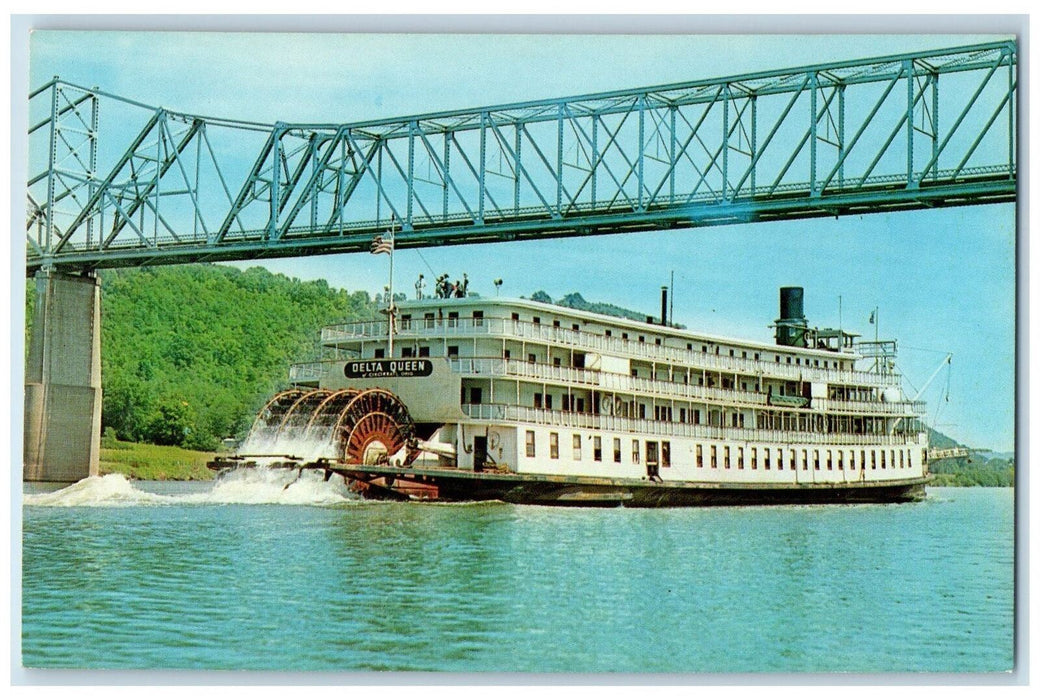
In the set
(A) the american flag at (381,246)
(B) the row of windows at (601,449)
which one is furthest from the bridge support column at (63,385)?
(B) the row of windows at (601,449)

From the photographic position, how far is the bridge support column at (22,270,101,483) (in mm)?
22062

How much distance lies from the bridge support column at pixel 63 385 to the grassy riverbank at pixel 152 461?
2921mm

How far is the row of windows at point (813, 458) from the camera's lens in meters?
31.8

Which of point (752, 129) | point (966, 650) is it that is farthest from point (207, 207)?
point (966, 650)

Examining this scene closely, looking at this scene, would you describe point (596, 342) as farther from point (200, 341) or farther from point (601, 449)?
point (200, 341)

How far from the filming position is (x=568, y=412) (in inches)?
1111

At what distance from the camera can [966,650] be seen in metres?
14.4

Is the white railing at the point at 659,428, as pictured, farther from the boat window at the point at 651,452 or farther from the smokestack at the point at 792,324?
the smokestack at the point at 792,324

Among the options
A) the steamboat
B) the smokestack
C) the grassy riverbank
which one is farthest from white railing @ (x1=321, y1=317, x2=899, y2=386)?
the grassy riverbank

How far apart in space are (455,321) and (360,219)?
3790 mm

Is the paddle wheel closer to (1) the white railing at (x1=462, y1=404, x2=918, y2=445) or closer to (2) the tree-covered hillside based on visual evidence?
(1) the white railing at (x1=462, y1=404, x2=918, y2=445)

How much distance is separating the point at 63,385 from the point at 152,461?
9.47 m

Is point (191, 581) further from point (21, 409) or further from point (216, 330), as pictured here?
point (216, 330)

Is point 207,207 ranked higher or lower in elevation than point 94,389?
higher
